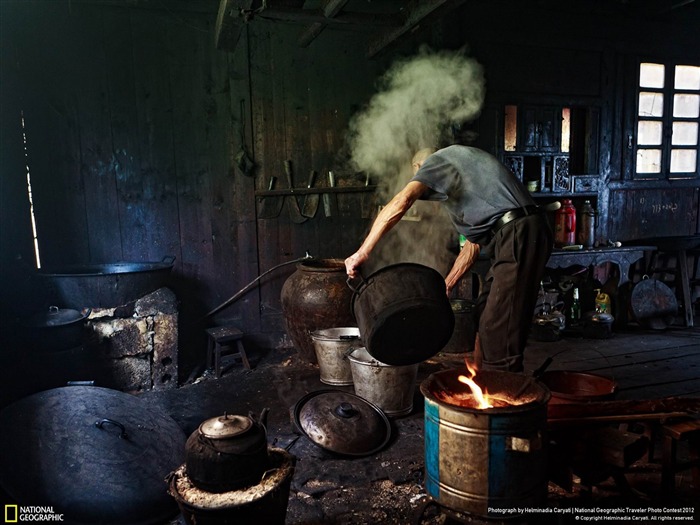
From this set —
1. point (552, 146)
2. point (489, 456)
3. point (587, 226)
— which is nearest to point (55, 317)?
point (489, 456)

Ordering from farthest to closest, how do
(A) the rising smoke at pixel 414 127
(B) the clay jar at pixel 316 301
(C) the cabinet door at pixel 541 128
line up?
(C) the cabinet door at pixel 541 128, (A) the rising smoke at pixel 414 127, (B) the clay jar at pixel 316 301

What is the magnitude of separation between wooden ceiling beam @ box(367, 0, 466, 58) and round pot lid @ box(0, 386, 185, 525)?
3915mm

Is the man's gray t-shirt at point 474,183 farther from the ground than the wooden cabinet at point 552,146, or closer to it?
closer to it

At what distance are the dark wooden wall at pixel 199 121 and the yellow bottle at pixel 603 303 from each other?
8.35ft

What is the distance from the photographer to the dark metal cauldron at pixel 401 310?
111 inches

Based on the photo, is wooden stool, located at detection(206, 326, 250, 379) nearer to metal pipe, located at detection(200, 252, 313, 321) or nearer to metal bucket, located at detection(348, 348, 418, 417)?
metal pipe, located at detection(200, 252, 313, 321)

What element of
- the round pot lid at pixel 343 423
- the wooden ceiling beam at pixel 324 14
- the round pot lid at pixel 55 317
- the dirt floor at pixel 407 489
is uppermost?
the wooden ceiling beam at pixel 324 14

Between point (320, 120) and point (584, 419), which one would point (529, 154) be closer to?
point (320, 120)

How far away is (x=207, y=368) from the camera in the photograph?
538 centimetres

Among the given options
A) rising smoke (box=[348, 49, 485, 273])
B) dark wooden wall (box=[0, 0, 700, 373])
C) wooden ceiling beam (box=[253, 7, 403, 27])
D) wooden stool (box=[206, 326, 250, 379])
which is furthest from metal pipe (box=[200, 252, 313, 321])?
wooden ceiling beam (box=[253, 7, 403, 27])

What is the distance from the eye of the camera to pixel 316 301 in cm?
489

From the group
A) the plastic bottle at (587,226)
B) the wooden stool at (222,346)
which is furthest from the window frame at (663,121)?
the wooden stool at (222,346)

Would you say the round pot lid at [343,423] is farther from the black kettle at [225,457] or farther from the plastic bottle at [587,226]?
the plastic bottle at [587,226]

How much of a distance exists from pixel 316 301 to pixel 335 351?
0.62 meters
